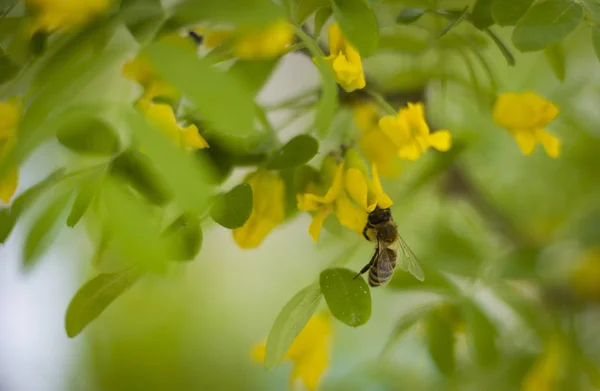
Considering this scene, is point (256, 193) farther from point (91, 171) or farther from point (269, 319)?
point (269, 319)

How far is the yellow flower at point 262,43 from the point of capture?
0.92 feet

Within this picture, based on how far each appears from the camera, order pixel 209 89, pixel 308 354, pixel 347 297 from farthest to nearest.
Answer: pixel 308 354 → pixel 347 297 → pixel 209 89

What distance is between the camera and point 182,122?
318 mm

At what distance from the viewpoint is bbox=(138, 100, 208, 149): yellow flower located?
0.26 metres

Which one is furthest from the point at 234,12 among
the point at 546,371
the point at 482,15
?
the point at 546,371

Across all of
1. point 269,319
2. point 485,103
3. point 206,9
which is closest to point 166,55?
point 206,9

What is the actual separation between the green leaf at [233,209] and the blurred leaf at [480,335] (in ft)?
0.86

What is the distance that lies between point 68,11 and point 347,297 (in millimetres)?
204

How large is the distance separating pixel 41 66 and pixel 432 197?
533 mm

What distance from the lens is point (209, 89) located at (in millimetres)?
222

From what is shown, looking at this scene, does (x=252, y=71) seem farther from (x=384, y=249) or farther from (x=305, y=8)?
(x=384, y=249)

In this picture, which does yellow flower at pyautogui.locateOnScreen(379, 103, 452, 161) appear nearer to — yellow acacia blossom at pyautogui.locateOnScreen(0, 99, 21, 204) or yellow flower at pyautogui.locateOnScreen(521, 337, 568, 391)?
yellow acacia blossom at pyautogui.locateOnScreen(0, 99, 21, 204)

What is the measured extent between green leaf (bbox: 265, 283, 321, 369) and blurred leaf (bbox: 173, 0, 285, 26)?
15cm

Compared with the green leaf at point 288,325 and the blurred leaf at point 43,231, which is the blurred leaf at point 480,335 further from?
the blurred leaf at point 43,231
